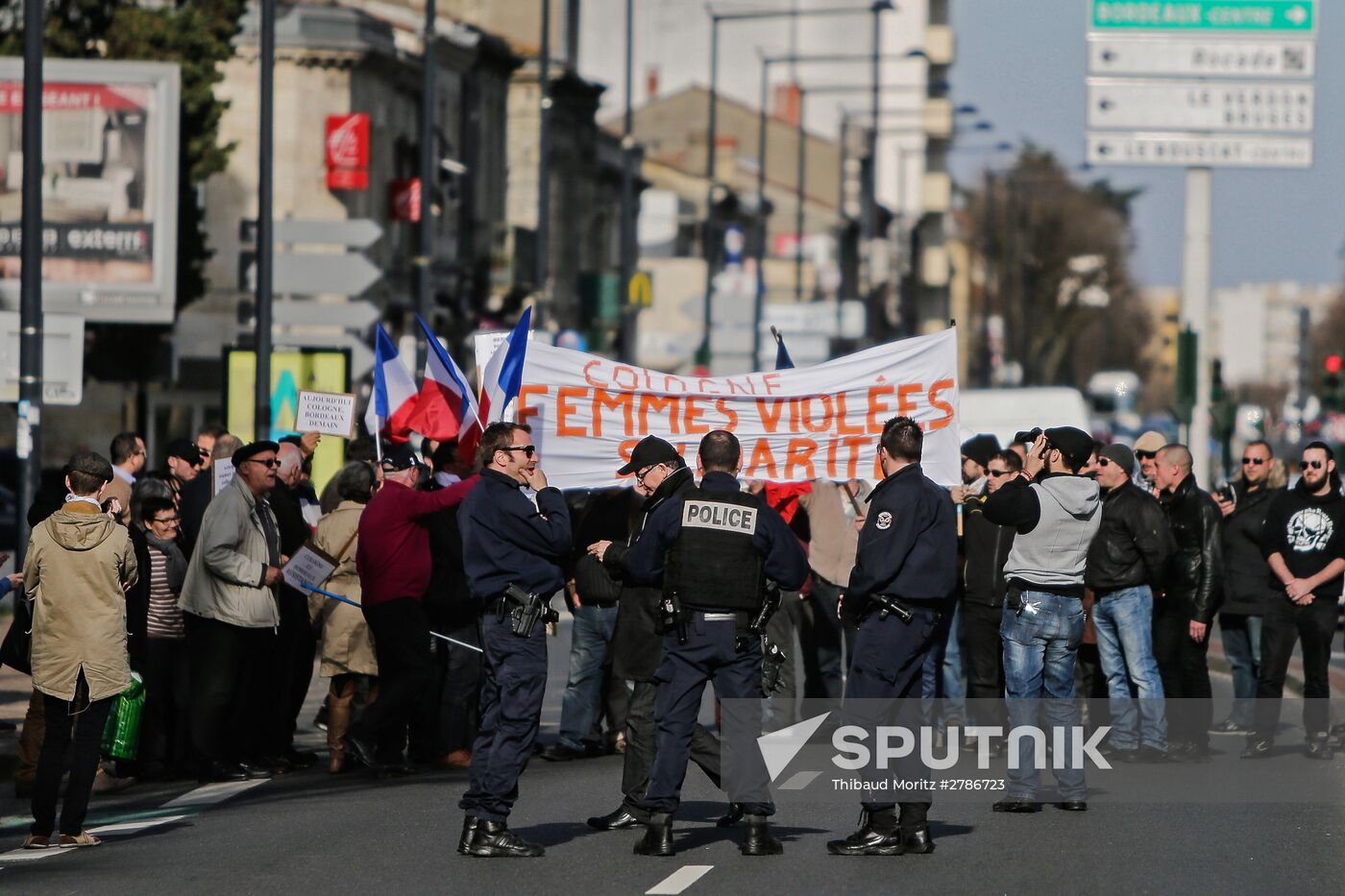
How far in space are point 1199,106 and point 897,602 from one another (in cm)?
1669

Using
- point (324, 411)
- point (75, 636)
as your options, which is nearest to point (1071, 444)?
point (75, 636)

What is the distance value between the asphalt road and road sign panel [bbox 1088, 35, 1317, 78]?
14.4m

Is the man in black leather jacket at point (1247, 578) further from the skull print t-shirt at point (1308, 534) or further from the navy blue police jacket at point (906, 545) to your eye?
the navy blue police jacket at point (906, 545)

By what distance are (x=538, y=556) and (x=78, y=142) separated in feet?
Result: 50.4

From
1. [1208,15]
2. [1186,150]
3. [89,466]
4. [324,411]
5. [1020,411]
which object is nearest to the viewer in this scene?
[89,466]

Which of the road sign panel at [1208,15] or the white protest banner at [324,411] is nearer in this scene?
the white protest banner at [324,411]

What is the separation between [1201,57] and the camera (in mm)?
25203

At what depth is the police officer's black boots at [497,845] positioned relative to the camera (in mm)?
9773

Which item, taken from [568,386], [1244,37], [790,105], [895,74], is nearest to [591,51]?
[790,105]

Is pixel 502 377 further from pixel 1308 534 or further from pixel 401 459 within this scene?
A: pixel 1308 534

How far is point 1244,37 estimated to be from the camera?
81.9ft

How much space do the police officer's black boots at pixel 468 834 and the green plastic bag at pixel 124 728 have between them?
2.81 m

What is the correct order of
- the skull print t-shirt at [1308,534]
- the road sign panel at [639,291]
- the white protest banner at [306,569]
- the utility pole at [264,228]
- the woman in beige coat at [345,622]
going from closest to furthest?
the white protest banner at [306,569] < the woman in beige coat at [345,622] < the skull print t-shirt at [1308,534] < the utility pole at [264,228] < the road sign panel at [639,291]

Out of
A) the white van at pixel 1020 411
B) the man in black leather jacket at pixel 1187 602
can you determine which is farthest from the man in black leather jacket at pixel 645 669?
the white van at pixel 1020 411
